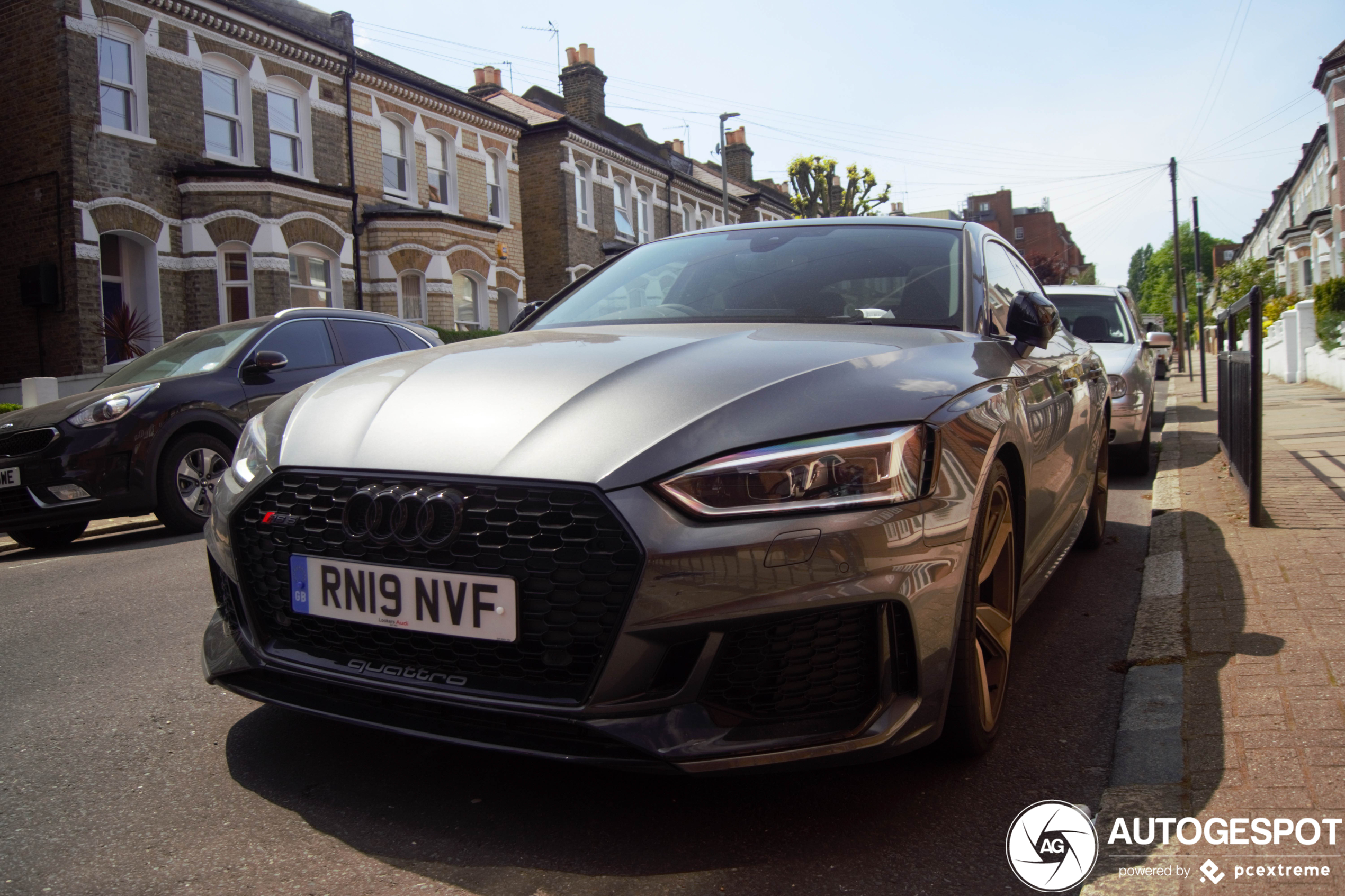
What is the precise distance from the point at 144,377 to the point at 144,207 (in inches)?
446

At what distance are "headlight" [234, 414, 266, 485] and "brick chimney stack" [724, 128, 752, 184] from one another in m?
48.1

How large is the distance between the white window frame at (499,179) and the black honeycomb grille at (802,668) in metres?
26.2

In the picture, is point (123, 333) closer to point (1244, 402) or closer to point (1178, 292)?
point (1244, 402)

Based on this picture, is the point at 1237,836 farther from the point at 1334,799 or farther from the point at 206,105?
the point at 206,105

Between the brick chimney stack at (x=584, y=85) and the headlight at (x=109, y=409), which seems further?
the brick chimney stack at (x=584, y=85)

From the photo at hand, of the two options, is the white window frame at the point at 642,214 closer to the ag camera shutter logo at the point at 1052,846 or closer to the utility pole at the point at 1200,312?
the utility pole at the point at 1200,312

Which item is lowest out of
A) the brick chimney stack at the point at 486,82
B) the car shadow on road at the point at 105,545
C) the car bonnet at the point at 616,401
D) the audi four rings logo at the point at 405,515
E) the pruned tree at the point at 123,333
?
the car shadow on road at the point at 105,545

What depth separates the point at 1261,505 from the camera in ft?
17.9

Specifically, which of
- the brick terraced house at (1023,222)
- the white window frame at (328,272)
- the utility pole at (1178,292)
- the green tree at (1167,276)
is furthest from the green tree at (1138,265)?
the white window frame at (328,272)

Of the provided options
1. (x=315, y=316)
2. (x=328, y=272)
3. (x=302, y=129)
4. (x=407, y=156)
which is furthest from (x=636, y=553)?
(x=407, y=156)

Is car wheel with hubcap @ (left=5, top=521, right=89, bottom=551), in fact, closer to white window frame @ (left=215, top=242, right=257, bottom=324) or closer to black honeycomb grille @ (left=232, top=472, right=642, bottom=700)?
black honeycomb grille @ (left=232, top=472, right=642, bottom=700)

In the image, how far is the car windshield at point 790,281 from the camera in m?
3.35

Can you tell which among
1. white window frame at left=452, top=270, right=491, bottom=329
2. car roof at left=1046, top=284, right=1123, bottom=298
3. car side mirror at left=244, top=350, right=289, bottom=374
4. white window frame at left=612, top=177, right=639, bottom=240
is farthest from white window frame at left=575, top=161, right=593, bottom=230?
car side mirror at left=244, top=350, right=289, bottom=374

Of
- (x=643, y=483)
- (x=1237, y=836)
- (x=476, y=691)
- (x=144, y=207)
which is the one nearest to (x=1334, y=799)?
(x=1237, y=836)
